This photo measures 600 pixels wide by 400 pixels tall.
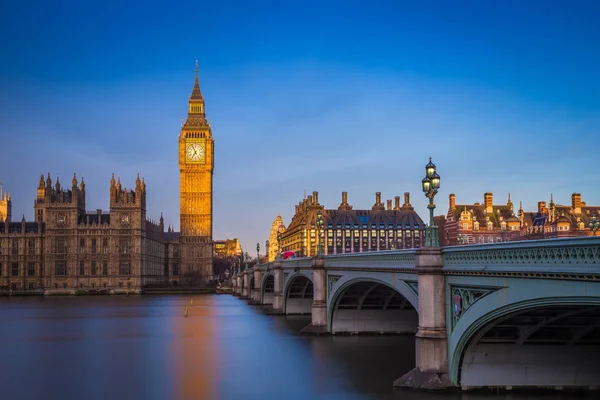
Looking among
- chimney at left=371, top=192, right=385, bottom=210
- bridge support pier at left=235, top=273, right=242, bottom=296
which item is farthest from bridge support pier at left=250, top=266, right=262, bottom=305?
chimney at left=371, top=192, right=385, bottom=210

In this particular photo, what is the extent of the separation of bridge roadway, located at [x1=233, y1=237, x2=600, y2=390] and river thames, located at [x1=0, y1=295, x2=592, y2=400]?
867 millimetres

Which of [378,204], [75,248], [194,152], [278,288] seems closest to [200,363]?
[278,288]

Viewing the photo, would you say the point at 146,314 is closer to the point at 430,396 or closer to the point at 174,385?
the point at 174,385

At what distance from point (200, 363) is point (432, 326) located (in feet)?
61.6

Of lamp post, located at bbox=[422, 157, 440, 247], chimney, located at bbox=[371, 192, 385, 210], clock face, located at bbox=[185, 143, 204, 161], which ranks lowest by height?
lamp post, located at bbox=[422, 157, 440, 247]

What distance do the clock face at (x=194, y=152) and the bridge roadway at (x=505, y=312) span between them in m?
151

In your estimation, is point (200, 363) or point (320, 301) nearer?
point (200, 363)

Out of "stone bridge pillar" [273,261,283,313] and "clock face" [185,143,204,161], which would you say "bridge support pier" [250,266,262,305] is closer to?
"stone bridge pillar" [273,261,283,313]

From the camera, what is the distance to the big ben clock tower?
175125 mm

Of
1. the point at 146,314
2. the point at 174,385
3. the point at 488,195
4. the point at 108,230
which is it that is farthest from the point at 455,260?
the point at 108,230

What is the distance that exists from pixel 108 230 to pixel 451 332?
131 metres

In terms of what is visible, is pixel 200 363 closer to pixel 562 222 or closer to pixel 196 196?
pixel 562 222

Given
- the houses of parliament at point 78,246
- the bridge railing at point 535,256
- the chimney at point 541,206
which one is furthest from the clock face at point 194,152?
the bridge railing at point 535,256

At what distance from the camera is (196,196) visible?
180 meters
